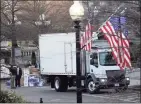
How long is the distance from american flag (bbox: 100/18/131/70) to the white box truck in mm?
15410

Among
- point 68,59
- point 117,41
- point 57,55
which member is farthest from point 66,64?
point 117,41

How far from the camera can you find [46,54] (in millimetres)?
23734

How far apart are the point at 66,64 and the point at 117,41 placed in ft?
60.5

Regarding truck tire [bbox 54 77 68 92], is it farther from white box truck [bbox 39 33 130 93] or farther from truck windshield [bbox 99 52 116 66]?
truck windshield [bbox 99 52 116 66]

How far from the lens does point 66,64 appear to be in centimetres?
2228

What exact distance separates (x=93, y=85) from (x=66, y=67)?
2.25m

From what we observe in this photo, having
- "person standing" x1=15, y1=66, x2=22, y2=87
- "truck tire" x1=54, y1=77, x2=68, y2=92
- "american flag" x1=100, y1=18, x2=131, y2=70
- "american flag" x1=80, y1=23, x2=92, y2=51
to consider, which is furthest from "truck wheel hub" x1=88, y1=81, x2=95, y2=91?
"american flag" x1=100, y1=18, x2=131, y2=70

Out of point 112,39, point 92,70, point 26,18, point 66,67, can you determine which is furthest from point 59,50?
point 112,39

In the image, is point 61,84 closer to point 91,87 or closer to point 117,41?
point 91,87

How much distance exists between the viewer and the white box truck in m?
20.7

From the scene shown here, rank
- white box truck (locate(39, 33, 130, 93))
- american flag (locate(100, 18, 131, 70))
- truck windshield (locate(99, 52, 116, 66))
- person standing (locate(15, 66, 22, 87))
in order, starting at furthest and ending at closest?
person standing (locate(15, 66, 22, 87))
white box truck (locate(39, 33, 130, 93))
truck windshield (locate(99, 52, 116, 66))
american flag (locate(100, 18, 131, 70))

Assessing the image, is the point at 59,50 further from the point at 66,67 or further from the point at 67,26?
the point at 67,26

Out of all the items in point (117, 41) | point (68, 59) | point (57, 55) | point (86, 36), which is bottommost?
point (117, 41)

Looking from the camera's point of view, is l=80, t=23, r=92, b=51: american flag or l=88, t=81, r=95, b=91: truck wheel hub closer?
l=80, t=23, r=92, b=51: american flag
